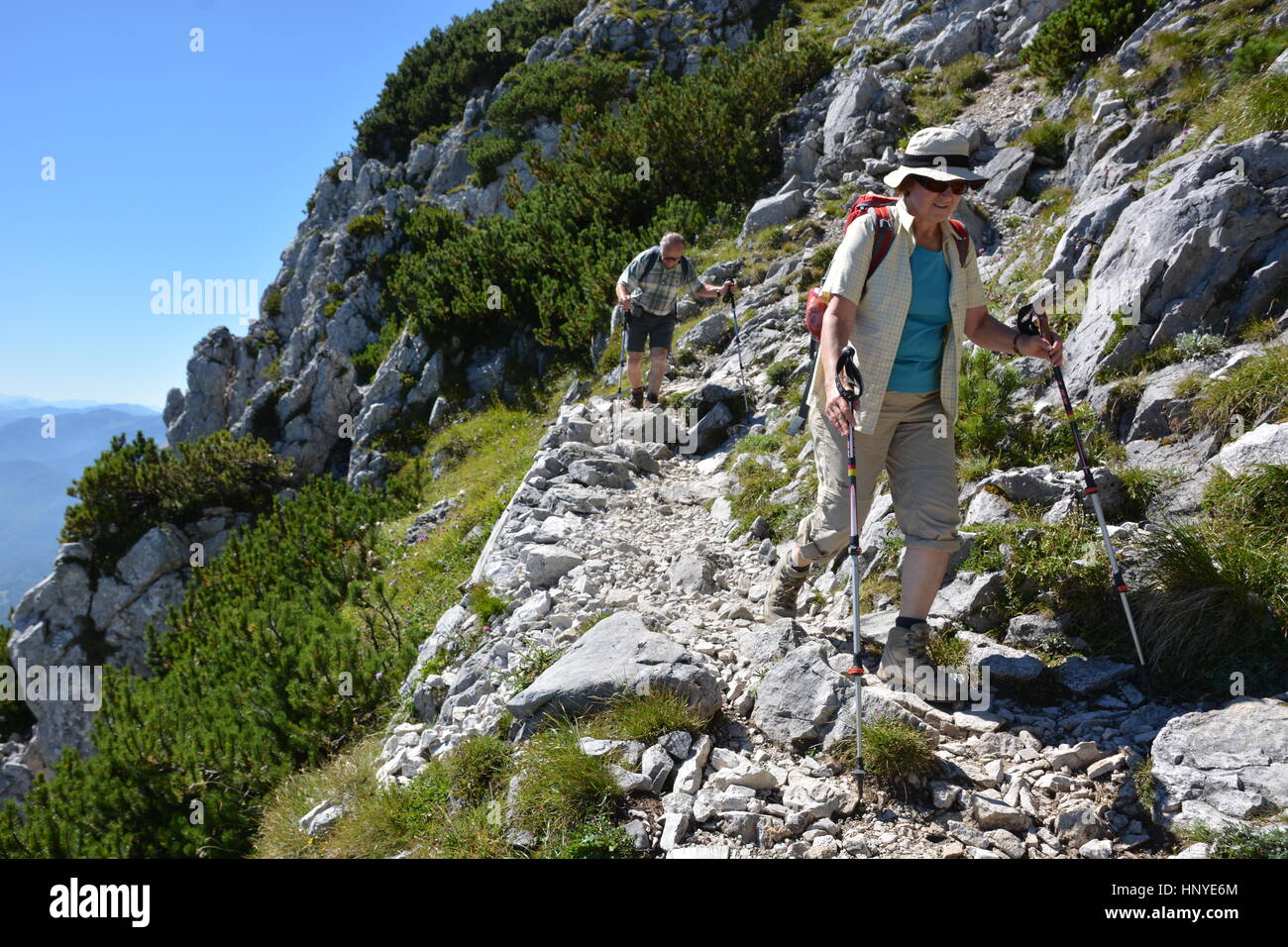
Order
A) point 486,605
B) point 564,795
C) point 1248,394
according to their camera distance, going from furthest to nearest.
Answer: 1. point 486,605
2. point 1248,394
3. point 564,795

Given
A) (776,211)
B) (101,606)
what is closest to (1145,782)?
(776,211)

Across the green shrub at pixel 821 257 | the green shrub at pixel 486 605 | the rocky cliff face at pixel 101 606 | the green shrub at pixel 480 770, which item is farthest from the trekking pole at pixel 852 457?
the rocky cliff face at pixel 101 606

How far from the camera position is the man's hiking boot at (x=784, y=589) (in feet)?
16.9

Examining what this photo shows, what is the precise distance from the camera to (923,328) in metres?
4.32

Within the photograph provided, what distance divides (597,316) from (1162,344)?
12.8m

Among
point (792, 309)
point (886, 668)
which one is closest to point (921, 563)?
point (886, 668)

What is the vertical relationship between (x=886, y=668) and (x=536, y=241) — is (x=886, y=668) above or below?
below

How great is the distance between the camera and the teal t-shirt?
13.9ft

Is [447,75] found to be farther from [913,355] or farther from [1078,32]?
[913,355]

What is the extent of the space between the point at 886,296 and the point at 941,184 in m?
0.66

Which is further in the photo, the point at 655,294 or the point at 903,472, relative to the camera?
the point at 655,294

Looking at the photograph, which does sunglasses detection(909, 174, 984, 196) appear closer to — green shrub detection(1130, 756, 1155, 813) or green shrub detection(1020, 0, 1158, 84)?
green shrub detection(1130, 756, 1155, 813)

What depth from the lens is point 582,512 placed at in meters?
8.69
